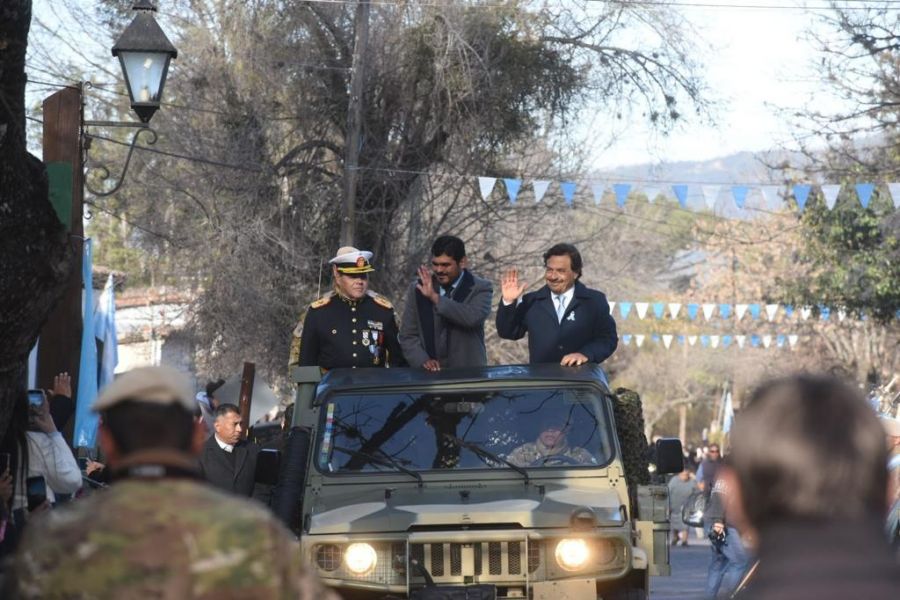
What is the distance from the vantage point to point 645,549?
8945 mm

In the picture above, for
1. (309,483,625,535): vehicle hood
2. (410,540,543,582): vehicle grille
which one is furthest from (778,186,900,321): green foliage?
(410,540,543,582): vehicle grille

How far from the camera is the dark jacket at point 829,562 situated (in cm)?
279

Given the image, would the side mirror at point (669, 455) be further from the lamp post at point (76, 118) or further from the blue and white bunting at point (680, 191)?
the blue and white bunting at point (680, 191)

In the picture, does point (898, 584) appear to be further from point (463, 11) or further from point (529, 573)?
point (463, 11)

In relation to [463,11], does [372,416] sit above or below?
below

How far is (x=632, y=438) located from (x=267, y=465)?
200cm

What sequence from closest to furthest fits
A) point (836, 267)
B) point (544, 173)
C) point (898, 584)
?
point (898, 584), point (544, 173), point (836, 267)

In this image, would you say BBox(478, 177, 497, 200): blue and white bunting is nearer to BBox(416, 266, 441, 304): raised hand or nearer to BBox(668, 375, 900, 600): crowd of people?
BBox(416, 266, 441, 304): raised hand

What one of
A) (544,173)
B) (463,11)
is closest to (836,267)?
(544,173)

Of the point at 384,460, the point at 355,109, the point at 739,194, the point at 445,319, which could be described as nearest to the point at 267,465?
the point at 384,460

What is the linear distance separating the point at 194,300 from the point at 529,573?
19.8 metres

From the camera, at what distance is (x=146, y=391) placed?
3.66m

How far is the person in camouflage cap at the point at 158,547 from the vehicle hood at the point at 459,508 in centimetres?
500

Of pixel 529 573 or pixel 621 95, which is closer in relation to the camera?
pixel 529 573
